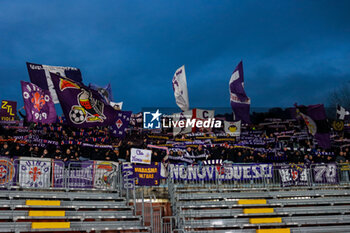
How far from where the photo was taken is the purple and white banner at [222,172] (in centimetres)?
1703

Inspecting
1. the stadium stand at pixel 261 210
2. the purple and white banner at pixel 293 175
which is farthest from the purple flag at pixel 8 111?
the purple and white banner at pixel 293 175

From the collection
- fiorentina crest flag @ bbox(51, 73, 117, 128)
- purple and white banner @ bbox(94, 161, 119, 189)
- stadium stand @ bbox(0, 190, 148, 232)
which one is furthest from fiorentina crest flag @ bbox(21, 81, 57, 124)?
stadium stand @ bbox(0, 190, 148, 232)

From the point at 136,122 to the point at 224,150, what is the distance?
42.1ft

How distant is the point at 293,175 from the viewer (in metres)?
18.0

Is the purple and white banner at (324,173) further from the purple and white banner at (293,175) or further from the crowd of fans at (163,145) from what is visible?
the crowd of fans at (163,145)

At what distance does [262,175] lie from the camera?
17812 mm

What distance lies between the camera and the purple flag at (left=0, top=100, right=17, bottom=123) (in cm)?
2619

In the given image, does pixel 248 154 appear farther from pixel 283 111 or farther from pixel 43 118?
pixel 283 111

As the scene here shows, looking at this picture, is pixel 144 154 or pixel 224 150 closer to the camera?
pixel 144 154

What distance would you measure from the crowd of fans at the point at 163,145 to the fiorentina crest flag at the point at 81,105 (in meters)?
3.66

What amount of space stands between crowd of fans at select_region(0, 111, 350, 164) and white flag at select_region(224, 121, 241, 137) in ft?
1.39

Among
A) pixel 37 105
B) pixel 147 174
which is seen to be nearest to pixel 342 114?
pixel 147 174

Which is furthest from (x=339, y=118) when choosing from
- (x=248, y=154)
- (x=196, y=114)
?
(x=196, y=114)

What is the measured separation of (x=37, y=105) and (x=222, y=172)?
344 inches
